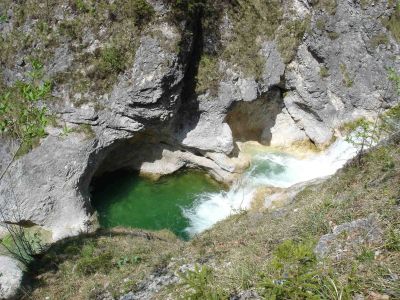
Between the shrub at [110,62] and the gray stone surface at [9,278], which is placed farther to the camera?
the shrub at [110,62]

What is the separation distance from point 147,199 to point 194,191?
2.24 meters

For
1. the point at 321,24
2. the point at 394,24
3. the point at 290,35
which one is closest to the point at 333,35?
the point at 321,24

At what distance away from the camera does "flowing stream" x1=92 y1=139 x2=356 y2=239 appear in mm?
17500

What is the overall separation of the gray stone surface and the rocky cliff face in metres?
5.40

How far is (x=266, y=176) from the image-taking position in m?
18.9

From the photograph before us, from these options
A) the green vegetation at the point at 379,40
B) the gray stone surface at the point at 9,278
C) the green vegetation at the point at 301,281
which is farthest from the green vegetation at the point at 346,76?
the gray stone surface at the point at 9,278

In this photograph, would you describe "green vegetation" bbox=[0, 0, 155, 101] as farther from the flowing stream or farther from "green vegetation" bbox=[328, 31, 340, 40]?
"green vegetation" bbox=[328, 31, 340, 40]

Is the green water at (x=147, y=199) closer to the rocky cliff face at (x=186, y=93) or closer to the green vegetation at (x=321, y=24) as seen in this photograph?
the rocky cliff face at (x=186, y=93)

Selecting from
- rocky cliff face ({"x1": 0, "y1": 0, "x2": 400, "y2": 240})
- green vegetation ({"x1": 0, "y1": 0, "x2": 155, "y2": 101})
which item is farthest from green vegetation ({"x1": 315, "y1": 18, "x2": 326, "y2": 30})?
green vegetation ({"x1": 0, "y1": 0, "x2": 155, "y2": 101})

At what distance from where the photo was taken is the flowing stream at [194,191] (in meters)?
17.5

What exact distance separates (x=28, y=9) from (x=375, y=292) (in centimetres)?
1713

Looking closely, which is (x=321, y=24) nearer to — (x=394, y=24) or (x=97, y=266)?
(x=394, y=24)

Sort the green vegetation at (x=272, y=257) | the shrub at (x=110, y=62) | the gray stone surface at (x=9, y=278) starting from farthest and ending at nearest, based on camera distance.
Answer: the shrub at (x=110, y=62)
the gray stone surface at (x=9, y=278)
the green vegetation at (x=272, y=257)

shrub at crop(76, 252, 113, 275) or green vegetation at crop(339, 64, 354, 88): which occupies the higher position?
green vegetation at crop(339, 64, 354, 88)
